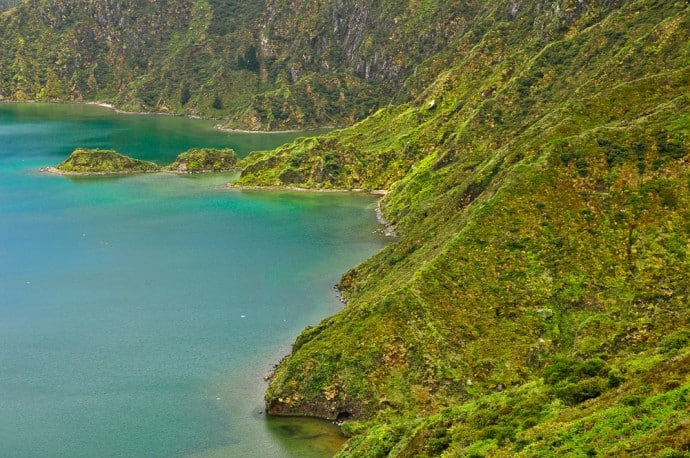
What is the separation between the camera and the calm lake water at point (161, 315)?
73188mm

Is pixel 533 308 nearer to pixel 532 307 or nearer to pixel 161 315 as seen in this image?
pixel 532 307

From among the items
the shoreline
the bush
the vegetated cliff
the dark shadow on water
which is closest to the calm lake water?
the dark shadow on water

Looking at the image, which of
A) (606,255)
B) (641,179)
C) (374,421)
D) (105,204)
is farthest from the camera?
(105,204)

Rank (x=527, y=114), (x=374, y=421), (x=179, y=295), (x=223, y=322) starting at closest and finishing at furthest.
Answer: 1. (x=374, y=421)
2. (x=223, y=322)
3. (x=179, y=295)
4. (x=527, y=114)

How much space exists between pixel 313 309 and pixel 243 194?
85339 millimetres

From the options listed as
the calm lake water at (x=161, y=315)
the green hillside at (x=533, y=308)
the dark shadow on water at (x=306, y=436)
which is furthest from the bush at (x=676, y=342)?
the calm lake water at (x=161, y=315)

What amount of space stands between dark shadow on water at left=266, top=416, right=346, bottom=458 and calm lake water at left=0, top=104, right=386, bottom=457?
0.63ft

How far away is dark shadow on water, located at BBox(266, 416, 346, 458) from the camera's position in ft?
230

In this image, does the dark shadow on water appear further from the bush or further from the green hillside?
the bush

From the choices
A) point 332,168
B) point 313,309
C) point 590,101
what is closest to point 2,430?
point 313,309

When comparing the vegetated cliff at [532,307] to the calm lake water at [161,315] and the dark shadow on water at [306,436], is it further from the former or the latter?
the calm lake water at [161,315]

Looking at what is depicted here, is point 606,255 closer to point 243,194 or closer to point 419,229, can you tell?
point 419,229

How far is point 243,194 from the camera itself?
18288 centimetres

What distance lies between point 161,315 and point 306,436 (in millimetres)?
34611
